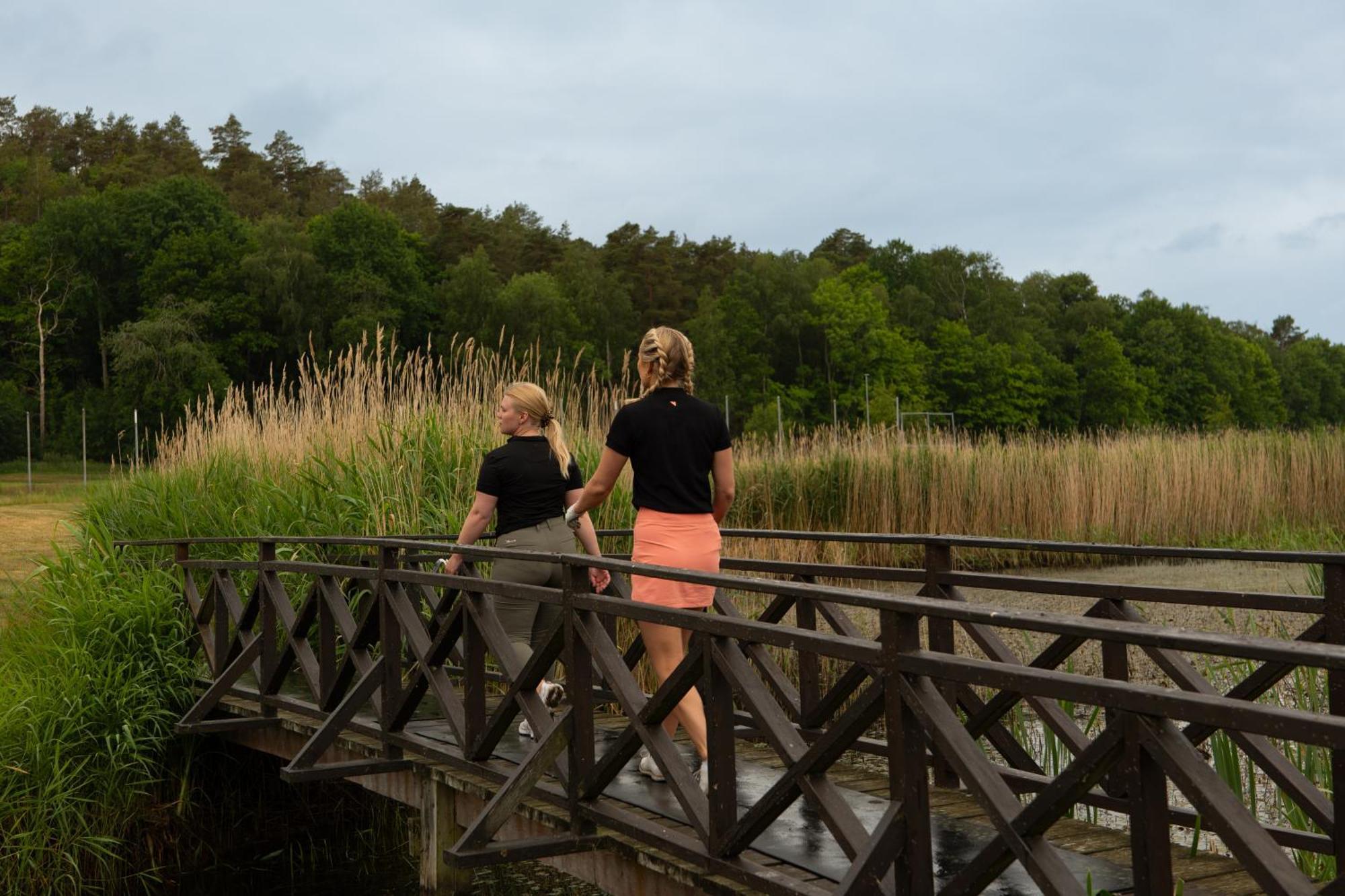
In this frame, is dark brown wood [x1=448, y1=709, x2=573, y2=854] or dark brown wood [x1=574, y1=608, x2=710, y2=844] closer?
dark brown wood [x1=574, y1=608, x2=710, y2=844]

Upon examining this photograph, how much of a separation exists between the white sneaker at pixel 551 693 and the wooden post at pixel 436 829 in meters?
0.58

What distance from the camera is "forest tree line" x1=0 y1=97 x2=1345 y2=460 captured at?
5512 cm

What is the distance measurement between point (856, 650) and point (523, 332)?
54.6 m

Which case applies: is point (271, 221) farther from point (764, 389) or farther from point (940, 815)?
point (940, 815)

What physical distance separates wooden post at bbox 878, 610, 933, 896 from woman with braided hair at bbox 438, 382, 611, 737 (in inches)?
99.4

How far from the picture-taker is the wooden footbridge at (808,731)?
270 centimetres

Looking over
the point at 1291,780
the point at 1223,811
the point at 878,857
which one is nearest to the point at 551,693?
the point at 878,857

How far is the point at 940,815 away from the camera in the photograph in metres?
4.57

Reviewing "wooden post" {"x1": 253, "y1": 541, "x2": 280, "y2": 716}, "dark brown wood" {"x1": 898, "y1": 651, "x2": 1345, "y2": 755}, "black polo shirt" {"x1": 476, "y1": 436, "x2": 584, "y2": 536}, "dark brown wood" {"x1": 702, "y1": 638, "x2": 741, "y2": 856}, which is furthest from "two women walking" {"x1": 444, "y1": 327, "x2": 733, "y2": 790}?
"wooden post" {"x1": 253, "y1": 541, "x2": 280, "y2": 716}

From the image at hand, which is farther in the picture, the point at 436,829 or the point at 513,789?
the point at 436,829

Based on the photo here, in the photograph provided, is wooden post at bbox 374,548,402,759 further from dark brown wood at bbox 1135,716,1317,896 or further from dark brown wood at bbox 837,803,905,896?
dark brown wood at bbox 1135,716,1317,896

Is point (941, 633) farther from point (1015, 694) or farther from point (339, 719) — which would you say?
point (339, 719)

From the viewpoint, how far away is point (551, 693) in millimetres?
5996

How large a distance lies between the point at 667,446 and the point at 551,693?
206cm
